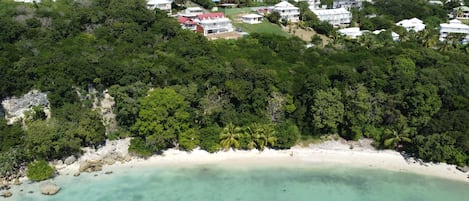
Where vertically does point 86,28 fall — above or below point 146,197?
above

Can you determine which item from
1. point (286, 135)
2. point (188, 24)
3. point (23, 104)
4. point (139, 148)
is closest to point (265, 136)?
point (286, 135)

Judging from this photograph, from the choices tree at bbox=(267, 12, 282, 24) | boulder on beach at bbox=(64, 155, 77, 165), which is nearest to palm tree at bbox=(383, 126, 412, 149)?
boulder on beach at bbox=(64, 155, 77, 165)

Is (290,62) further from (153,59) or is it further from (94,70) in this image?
(94,70)

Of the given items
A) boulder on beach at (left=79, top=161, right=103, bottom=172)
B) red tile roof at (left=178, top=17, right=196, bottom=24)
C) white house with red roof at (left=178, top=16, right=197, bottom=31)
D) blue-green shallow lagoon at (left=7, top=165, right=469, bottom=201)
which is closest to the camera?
blue-green shallow lagoon at (left=7, top=165, right=469, bottom=201)

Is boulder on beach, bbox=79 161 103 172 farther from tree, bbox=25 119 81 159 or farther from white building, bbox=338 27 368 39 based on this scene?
white building, bbox=338 27 368 39

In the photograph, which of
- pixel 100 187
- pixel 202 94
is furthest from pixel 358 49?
pixel 100 187

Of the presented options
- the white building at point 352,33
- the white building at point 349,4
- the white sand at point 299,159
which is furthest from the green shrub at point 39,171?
the white building at point 349,4

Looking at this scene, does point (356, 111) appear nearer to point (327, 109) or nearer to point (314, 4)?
point (327, 109)
